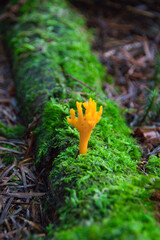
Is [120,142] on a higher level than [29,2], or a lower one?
lower

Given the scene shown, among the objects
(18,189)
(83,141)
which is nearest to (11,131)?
(18,189)

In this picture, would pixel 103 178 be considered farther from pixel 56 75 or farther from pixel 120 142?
pixel 56 75

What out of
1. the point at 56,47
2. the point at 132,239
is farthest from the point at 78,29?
the point at 132,239

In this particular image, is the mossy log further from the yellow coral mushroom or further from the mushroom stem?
the yellow coral mushroom

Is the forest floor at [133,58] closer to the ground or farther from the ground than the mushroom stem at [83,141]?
farther from the ground

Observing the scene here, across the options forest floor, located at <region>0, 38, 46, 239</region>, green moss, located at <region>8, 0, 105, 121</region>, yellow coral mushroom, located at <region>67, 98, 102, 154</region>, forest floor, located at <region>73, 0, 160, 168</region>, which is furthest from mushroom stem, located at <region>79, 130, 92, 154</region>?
green moss, located at <region>8, 0, 105, 121</region>

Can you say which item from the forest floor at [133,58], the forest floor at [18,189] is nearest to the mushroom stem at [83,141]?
the forest floor at [18,189]

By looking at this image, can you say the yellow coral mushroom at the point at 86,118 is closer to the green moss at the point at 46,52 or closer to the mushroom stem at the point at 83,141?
the mushroom stem at the point at 83,141

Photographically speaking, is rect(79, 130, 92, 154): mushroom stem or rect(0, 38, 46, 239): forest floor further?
rect(79, 130, 92, 154): mushroom stem
